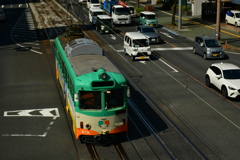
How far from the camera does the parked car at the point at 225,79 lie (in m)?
24.1

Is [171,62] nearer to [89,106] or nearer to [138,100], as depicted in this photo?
[138,100]

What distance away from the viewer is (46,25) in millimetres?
54719

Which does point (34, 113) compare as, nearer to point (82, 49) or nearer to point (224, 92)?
point (82, 49)

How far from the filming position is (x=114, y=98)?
666 inches

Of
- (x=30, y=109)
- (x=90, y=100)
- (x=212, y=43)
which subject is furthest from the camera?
(x=212, y=43)

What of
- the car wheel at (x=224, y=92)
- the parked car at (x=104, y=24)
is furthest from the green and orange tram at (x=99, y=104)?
the parked car at (x=104, y=24)

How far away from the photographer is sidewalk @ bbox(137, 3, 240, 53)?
41.6m

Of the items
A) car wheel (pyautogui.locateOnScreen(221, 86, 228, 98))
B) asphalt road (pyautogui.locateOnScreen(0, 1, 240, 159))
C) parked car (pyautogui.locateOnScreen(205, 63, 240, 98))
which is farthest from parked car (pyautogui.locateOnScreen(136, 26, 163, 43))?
car wheel (pyautogui.locateOnScreen(221, 86, 228, 98))

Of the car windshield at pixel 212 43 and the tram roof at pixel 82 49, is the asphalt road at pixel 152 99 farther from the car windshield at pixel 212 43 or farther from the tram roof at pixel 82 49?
the tram roof at pixel 82 49

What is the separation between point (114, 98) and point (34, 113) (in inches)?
273

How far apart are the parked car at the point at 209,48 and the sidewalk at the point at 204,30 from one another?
393 cm

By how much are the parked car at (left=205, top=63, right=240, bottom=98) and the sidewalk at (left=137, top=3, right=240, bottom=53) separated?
1281 cm

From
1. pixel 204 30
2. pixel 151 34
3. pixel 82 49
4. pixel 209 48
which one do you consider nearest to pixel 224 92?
pixel 82 49

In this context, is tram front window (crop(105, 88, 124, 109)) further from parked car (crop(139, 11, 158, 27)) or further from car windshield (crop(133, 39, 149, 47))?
parked car (crop(139, 11, 158, 27))
